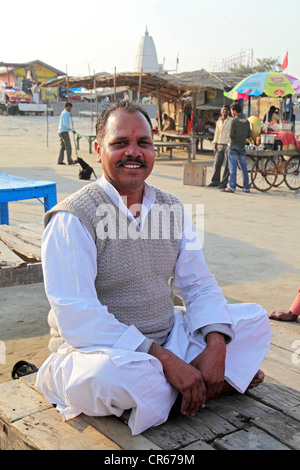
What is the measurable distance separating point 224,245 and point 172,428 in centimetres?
439

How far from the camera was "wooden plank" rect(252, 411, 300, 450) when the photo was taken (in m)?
1.73

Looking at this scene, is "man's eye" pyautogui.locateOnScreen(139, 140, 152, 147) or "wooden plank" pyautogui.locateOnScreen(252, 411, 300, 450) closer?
"wooden plank" pyautogui.locateOnScreen(252, 411, 300, 450)

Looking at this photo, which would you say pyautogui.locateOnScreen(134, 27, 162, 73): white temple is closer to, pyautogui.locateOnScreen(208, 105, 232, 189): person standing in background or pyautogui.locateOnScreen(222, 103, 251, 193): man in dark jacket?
pyautogui.locateOnScreen(208, 105, 232, 189): person standing in background

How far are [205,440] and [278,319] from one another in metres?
1.84

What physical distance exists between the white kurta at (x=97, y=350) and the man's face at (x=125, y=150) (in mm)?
60

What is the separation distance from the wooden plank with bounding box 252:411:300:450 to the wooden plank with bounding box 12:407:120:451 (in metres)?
0.55

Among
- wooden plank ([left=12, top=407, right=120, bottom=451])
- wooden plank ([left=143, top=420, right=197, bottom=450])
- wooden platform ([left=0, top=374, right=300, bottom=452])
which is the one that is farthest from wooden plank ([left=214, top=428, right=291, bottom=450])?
wooden plank ([left=12, top=407, right=120, bottom=451])

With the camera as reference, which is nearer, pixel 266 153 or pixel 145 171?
pixel 145 171

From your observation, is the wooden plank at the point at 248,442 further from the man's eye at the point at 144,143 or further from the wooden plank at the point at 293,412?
the man's eye at the point at 144,143

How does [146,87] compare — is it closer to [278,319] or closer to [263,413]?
[278,319]

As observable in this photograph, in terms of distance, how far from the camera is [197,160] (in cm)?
1609

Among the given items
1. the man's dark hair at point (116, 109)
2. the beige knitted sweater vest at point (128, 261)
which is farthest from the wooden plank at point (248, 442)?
the man's dark hair at point (116, 109)

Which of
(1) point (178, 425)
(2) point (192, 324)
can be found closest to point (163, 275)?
(2) point (192, 324)

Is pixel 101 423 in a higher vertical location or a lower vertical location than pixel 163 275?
lower
